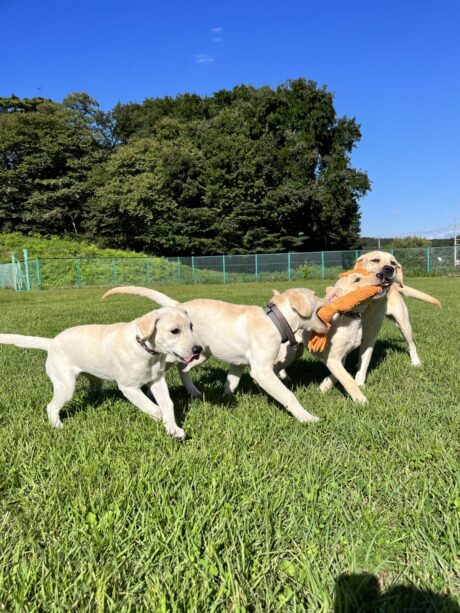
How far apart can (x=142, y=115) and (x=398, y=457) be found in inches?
2324

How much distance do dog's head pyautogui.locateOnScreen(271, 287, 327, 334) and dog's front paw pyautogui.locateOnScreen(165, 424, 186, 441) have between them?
1.55 m

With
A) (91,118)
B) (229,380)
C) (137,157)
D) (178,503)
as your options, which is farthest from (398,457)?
(91,118)

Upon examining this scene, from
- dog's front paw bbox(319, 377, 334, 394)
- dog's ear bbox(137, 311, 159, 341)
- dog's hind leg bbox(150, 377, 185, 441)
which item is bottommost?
dog's front paw bbox(319, 377, 334, 394)

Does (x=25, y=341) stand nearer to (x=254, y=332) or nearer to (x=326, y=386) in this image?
(x=254, y=332)

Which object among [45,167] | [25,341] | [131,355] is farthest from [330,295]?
[45,167]

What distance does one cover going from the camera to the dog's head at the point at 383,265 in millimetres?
4699

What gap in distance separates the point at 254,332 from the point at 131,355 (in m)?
1.23

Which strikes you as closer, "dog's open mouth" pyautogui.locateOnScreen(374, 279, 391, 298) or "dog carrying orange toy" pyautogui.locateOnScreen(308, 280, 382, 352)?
"dog carrying orange toy" pyautogui.locateOnScreen(308, 280, 382, 352)

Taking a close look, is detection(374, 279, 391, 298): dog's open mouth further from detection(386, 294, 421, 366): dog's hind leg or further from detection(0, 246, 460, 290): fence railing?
detection(0, 246, 460, 290): fence railing

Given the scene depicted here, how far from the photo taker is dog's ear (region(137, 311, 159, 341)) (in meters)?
3.38

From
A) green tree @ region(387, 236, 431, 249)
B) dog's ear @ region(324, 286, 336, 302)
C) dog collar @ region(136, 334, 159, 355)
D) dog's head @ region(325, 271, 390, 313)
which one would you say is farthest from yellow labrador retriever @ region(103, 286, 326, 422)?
green tree @ region(387, 236, 431, 249)

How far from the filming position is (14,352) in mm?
6793

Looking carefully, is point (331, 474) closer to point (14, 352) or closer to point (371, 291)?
point (371, 291)

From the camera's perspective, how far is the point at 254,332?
416 centimetres
